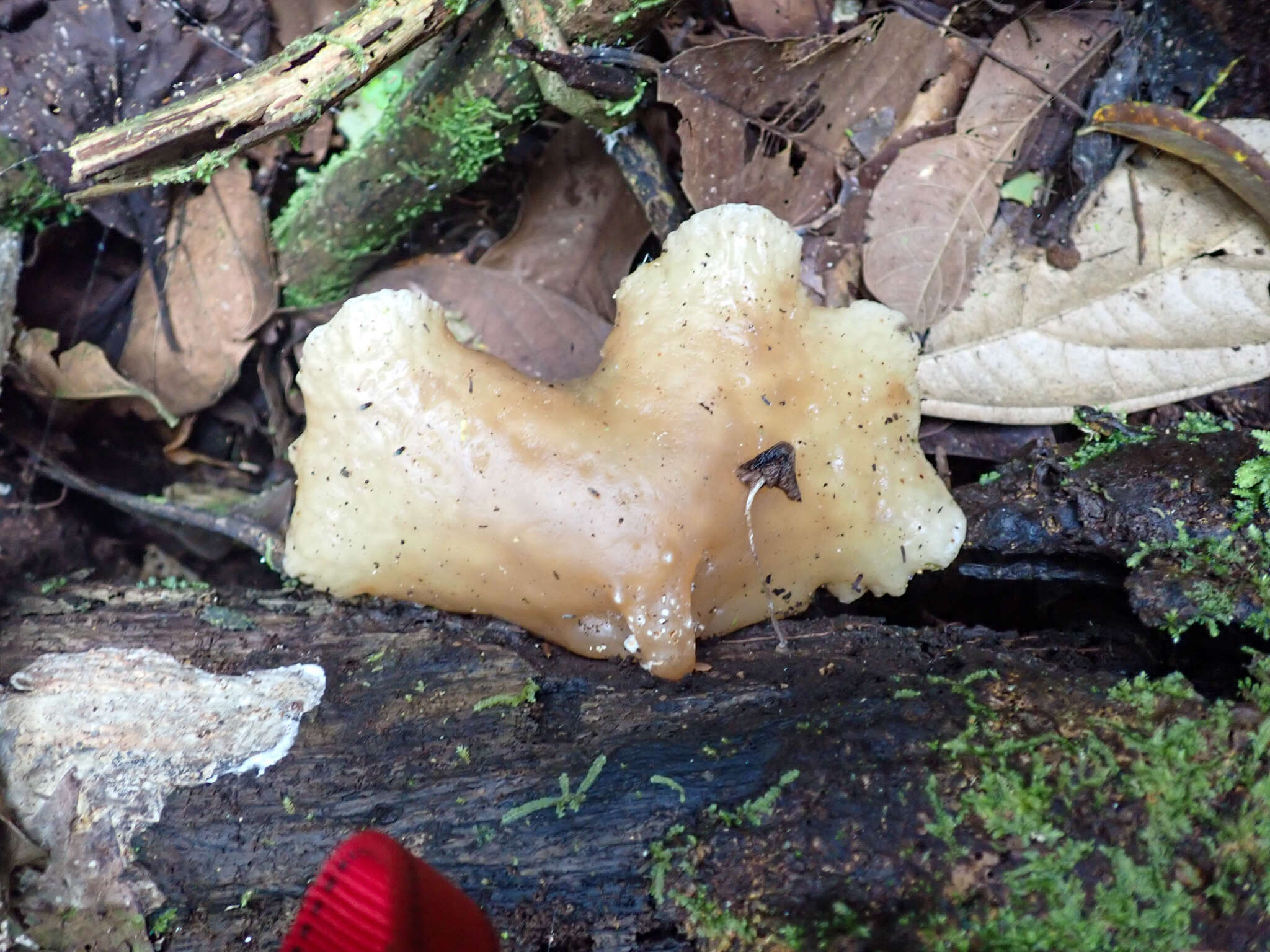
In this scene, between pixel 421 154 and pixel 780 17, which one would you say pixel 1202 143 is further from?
pixel 421 154

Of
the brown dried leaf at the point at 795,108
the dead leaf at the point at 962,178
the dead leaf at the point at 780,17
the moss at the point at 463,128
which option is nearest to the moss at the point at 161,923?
the moss at the point at 463,128

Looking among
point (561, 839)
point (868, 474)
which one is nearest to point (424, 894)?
point (561, 839)

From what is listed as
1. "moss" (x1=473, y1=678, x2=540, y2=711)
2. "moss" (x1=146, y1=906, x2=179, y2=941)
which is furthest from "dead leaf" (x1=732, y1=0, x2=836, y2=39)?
"moss" (x1=146, y1=906, x2=179, y2=941)

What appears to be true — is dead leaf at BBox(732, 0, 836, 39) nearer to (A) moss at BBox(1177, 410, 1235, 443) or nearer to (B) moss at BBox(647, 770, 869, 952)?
(A) moss at BBox(1177, 410, 1235, 443)

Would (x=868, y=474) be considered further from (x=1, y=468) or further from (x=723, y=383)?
(x=1, y=468)

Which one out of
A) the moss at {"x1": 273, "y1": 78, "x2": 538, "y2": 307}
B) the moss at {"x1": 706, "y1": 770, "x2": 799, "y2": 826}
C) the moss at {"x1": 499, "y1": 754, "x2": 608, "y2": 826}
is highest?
the moss at {"x1": 273, "y1": 78, "x2": 538, "y2": 307}

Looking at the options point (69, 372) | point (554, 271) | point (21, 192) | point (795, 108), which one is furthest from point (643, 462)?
point (21, 192)

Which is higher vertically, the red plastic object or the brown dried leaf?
the brown dried leaf
